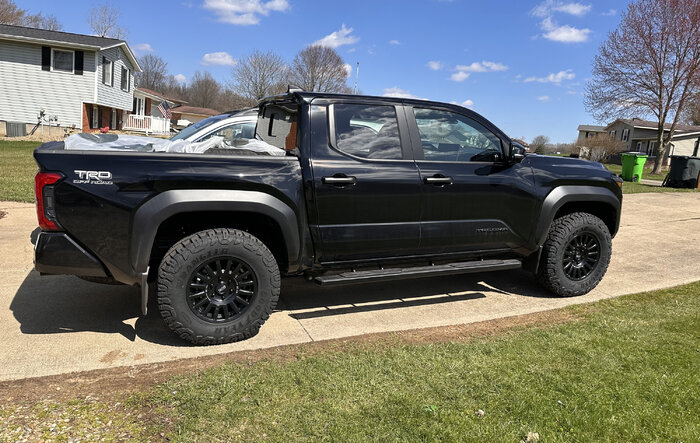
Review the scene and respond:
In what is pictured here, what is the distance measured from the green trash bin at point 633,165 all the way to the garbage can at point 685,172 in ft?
5.11

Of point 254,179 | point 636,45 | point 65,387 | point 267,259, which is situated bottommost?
point 65,387

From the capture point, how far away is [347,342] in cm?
391

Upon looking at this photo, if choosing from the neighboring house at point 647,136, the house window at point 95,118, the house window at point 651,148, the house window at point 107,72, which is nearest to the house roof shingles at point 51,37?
the house window at point 107,72

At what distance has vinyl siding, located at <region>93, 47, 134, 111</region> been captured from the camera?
27.4 m

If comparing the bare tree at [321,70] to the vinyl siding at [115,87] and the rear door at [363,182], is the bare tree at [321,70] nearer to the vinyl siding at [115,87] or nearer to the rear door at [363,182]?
the vinyl siding at [115,87]

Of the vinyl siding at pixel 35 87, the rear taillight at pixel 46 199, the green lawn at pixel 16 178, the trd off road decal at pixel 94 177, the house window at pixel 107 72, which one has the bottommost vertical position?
the green lawn at pixel 16 178

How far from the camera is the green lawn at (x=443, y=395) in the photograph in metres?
2.73

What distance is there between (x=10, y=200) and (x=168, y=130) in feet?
88.5

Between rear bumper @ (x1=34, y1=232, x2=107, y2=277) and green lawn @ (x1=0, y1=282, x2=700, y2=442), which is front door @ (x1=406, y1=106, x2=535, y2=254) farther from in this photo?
rear bumper @ (x1=34, y1=232, x2=107, y2=277)

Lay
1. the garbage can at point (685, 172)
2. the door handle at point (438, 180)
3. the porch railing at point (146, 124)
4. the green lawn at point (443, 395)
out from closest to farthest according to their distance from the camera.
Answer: the green lawn at point (443, 395), the door handle at point (438, 180), the garbage can at point (685, 172), the porch railing at point (146, 124)

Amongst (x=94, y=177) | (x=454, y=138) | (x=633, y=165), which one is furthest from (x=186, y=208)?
(x=633, y=165)

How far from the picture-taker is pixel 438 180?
4270 mm

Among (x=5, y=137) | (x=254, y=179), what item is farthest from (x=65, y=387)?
(x=5, y=137)

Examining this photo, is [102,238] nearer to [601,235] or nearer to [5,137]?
[601,235]
